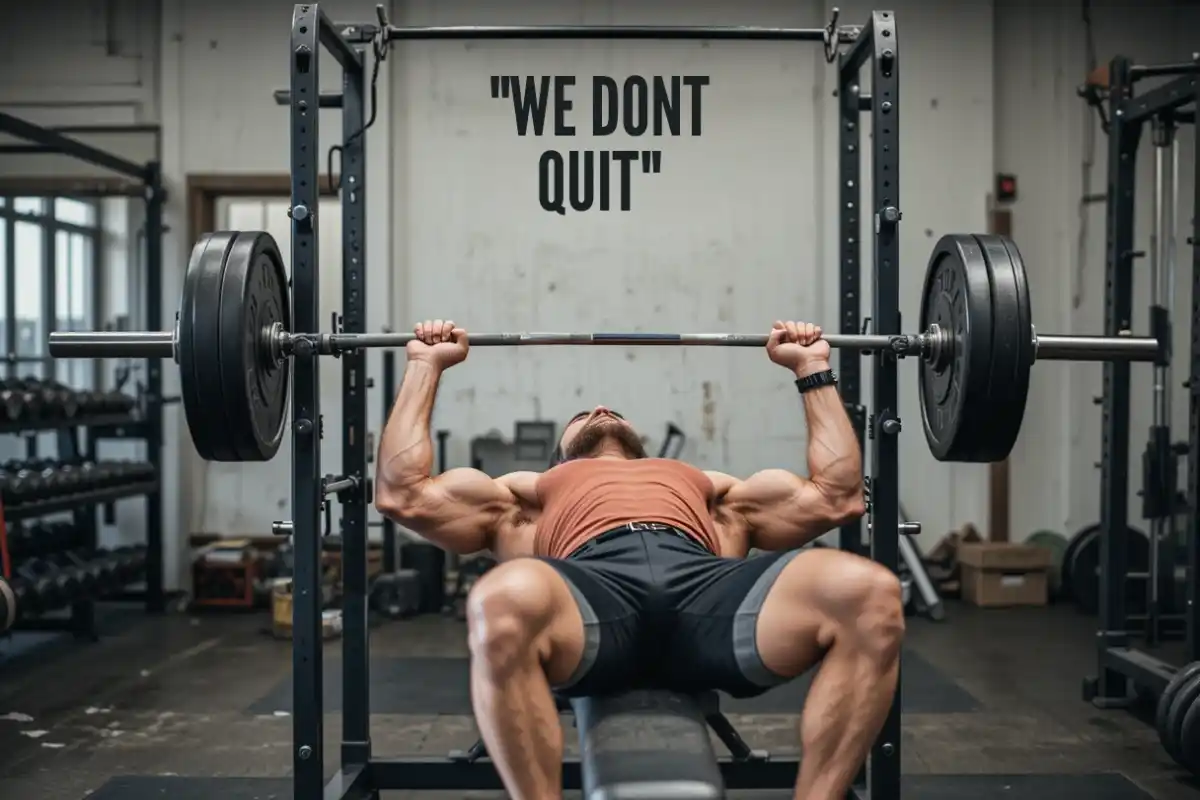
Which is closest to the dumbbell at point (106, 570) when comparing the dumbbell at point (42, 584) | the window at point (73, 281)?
the dumbbell at point (42, 584)

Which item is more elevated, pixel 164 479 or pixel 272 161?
pixel 272 161

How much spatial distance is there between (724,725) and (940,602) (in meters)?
2.75

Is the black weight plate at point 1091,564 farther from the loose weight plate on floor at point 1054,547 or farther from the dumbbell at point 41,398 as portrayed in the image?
the dumbbell at point 41,398

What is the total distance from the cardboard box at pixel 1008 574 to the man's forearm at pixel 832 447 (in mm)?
3124

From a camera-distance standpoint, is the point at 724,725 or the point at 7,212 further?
the point at 7,212

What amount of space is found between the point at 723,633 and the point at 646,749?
12.0 inches

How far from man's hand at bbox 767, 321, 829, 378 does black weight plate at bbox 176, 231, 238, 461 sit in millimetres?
1161

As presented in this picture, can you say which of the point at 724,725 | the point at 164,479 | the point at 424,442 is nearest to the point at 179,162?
the point at 164,479

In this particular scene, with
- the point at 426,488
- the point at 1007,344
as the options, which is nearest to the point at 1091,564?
the point at 1007,344

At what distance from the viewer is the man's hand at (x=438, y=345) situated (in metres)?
2.33

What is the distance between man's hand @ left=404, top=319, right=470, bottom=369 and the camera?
233 centimetres

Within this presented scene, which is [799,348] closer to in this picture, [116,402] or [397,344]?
[397,344]

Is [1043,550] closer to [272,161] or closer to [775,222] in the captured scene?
[775,222]

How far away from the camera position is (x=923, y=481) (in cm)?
548
